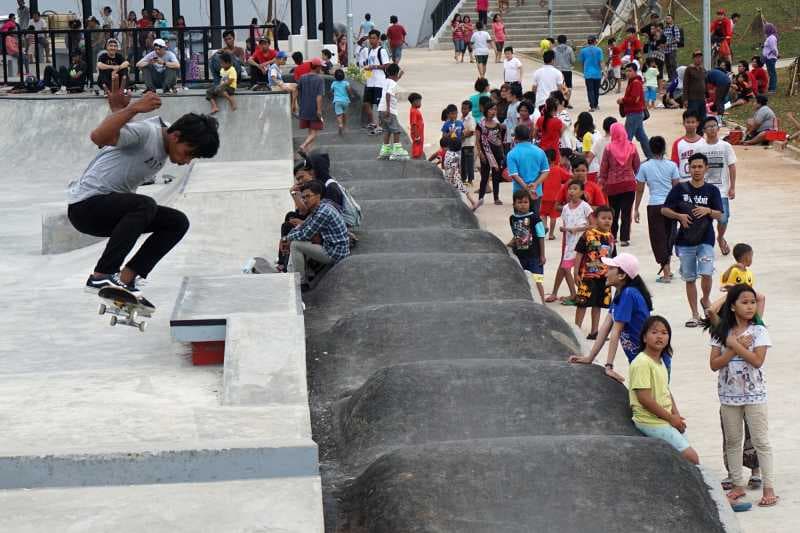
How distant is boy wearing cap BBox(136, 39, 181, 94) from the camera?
2464 centimetres

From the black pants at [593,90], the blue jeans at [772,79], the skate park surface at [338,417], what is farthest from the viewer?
the blue jeans at [772,79]

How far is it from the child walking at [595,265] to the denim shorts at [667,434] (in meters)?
3.15

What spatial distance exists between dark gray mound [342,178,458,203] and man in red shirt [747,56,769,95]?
473 inches

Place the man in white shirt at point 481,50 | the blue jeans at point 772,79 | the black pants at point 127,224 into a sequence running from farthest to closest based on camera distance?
the man in white shirt at point 481,50 → the blue jeans at point 772,79 → the black pants at point 127,224

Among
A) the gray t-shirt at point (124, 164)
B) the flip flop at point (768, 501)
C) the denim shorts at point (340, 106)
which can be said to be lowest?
the flip flop at point (768, 501)

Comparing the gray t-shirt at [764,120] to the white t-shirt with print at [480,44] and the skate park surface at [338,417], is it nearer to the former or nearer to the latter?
the white t-shirt with print at [480,44]

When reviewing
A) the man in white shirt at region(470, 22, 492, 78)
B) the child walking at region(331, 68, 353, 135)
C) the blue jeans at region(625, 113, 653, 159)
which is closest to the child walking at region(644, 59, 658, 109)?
the blue jeans at region(625, 113, 653, 159)

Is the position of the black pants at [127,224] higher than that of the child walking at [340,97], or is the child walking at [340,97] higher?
the black pants at [127,224]

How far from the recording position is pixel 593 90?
27.7m

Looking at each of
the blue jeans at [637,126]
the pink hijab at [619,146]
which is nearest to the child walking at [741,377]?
the pink hijab at [619,146]

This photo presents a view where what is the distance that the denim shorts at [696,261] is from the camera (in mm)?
12062

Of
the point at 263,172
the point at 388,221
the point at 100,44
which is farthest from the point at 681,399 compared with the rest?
the point at 100,44

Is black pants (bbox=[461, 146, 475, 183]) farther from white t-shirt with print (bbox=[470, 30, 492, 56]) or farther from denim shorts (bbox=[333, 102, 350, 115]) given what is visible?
white t-shirt with print (bbox=[470, 30, 492, 56])

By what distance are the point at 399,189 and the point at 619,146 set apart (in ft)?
11.1
